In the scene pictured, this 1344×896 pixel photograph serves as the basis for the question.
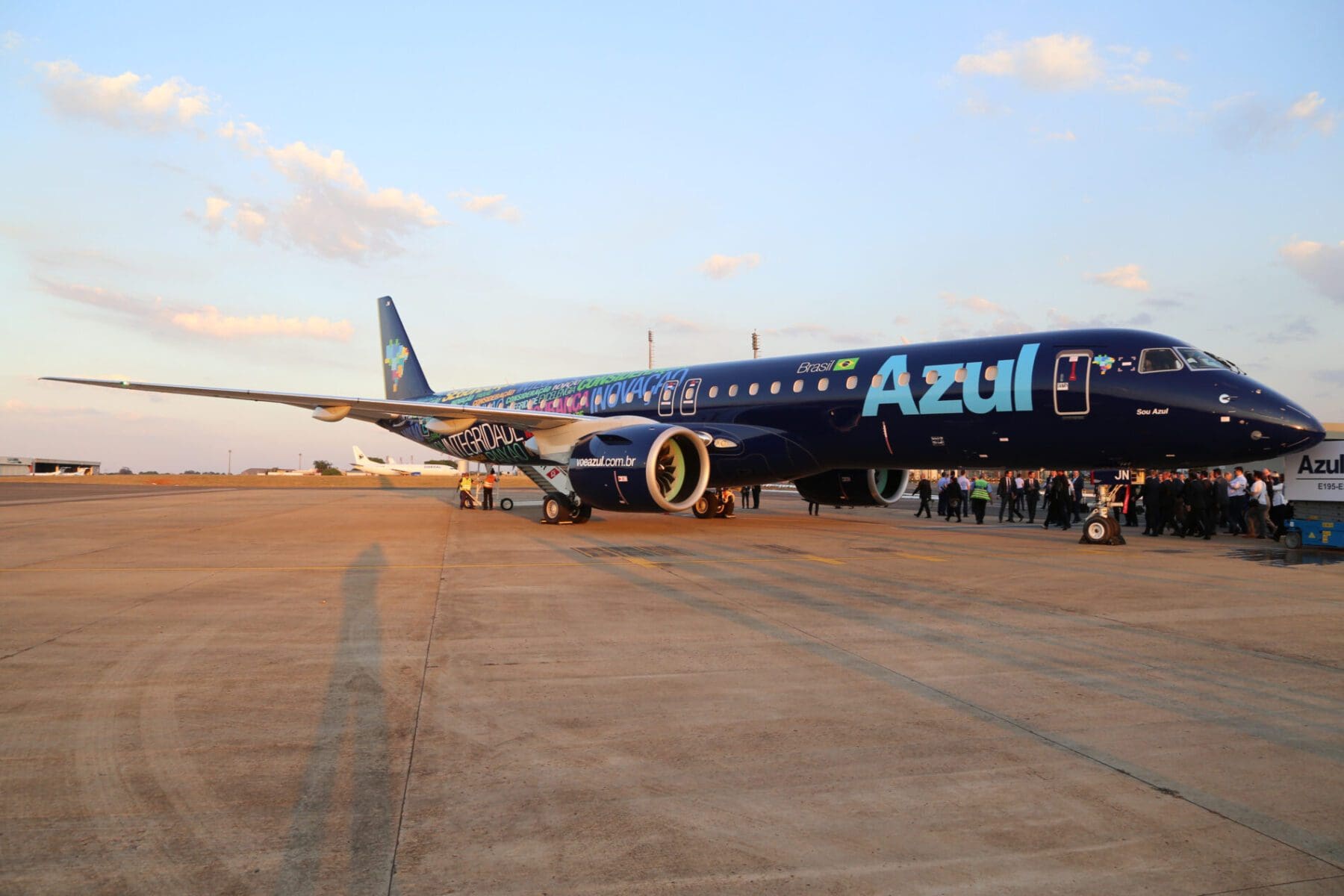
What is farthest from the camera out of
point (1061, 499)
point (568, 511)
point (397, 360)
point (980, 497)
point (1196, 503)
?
point (397, 360)

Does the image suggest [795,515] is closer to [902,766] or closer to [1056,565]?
[1056,565]

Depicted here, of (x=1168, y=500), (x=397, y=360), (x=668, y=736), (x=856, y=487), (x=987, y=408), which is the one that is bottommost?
(x=668, y=736)

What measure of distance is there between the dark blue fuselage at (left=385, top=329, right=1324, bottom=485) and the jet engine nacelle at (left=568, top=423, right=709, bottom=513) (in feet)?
3.43

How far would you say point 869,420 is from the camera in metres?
15.3

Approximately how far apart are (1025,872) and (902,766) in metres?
1.02

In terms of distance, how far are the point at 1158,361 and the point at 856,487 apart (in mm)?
7115

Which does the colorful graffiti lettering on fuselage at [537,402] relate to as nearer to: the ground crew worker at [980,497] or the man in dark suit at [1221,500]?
the ground crew worker at [980,497]

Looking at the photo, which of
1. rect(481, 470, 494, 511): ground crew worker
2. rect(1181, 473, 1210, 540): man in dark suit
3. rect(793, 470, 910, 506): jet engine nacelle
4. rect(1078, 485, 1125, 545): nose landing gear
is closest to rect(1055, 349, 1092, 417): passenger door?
rect(1078, 485, 1125, 545): nose landing gear

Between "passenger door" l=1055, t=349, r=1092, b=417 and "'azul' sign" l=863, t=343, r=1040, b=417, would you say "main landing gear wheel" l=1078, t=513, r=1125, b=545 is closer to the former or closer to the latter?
"passenger door" l=1055, t=349, r=1092, b=417

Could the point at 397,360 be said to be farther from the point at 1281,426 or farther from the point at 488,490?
the point at 1281,426

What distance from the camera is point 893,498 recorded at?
1917 cm

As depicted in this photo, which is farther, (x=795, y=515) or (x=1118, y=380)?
(x=795, y=515)

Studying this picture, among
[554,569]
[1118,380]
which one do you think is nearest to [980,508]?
[1118,380]

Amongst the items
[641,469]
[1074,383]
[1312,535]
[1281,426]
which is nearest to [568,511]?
[641,469]
